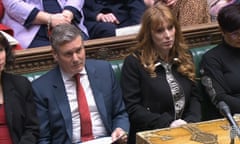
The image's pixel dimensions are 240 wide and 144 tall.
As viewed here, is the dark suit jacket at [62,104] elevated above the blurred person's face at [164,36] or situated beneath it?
situated beneath

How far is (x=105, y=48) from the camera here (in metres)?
3.34

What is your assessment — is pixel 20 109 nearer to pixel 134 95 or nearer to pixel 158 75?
pixel 134 95

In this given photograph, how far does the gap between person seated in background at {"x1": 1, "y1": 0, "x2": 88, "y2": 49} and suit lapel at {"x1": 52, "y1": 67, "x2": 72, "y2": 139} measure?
0.64 meters

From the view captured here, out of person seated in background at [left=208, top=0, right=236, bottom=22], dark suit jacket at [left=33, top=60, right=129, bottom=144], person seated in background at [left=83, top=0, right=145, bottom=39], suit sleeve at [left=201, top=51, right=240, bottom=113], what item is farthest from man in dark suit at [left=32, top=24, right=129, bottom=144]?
person seated in background at [left=208, top=0, right=236, bottom=22]

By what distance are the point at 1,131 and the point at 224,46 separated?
4.60 ft

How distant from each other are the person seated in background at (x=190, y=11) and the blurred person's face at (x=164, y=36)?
30.7 inches

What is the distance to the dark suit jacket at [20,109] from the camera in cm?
265

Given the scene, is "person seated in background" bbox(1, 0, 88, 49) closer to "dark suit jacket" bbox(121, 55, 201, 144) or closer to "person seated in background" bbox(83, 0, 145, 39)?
"person seated in background" bbox(83, 0, 145, 39)

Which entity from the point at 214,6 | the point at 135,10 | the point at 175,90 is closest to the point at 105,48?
the point at 175,90

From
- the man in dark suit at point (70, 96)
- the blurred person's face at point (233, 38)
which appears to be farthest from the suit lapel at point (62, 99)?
the blurred person's face at point (233, 38)

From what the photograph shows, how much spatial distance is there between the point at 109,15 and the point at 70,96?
1080 millimetres

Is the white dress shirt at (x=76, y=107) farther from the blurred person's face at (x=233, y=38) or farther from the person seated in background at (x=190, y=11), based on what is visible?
the person seated in background at (x=190, y=11)

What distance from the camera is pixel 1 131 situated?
2.65m

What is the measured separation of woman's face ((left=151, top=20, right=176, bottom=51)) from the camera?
9.63 ft
